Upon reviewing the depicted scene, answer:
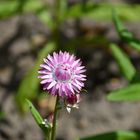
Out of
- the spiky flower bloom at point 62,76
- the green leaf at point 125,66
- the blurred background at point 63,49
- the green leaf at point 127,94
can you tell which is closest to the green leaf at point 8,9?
the blurred background at point 63,49

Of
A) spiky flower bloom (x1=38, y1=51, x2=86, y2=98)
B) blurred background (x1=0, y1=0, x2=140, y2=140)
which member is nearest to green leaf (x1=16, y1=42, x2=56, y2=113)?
blurred background (x1=0, y1=0, x2=140, y2=140)

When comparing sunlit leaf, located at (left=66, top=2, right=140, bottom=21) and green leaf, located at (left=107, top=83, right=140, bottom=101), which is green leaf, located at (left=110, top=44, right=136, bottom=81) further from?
sunlit leaf, located at (left=66, top=2, right=140, bottom=21)

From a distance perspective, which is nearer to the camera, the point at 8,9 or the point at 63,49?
the point at 8,9

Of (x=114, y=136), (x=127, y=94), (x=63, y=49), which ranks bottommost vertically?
(x=114, y=136)

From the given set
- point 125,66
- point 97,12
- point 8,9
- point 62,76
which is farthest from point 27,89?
point 62,76

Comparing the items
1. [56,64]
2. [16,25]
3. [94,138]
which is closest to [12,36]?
[16,25]

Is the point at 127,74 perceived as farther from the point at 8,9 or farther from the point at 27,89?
the point at 8,9

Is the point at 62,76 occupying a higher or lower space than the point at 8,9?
lower
